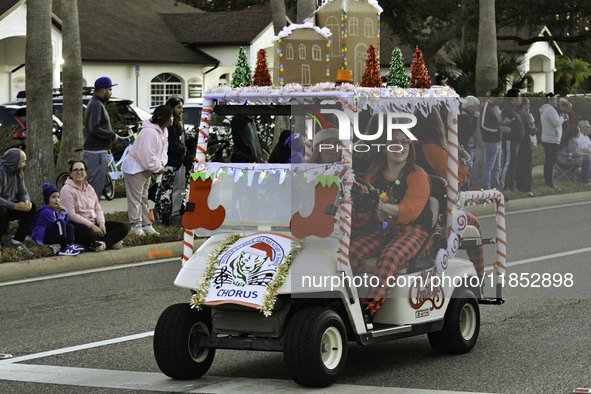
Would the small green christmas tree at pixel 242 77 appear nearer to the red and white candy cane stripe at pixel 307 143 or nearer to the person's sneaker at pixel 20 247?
the red and white candy cane stripe at pixel 307 143

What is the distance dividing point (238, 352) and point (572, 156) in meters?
16.2

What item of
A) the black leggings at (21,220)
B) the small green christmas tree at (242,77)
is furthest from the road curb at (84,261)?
the small green christmas tree at (242,77)

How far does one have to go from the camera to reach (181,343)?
22.6 ft

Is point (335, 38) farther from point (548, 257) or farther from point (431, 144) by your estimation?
point (548, 257)

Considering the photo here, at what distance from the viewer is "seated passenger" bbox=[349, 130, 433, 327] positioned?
7.08m

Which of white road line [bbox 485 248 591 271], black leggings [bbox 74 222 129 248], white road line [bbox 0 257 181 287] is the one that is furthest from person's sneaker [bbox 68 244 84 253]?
white road line [bbox 485 248 591 271]

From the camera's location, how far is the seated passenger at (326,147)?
23.8 feet

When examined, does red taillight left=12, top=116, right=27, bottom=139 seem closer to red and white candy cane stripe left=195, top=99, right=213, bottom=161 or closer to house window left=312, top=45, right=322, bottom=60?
red and white candy cane stripe left=195, top=99, right=213, bottom=161

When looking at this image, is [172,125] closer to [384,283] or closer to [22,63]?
[384,283]

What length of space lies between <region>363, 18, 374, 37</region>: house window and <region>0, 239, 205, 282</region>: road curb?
593cm

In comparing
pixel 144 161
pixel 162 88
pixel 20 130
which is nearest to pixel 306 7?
pixel 20 130

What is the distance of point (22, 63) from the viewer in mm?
33906

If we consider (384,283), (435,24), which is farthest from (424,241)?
(435,24)

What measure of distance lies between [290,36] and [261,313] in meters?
2.22
